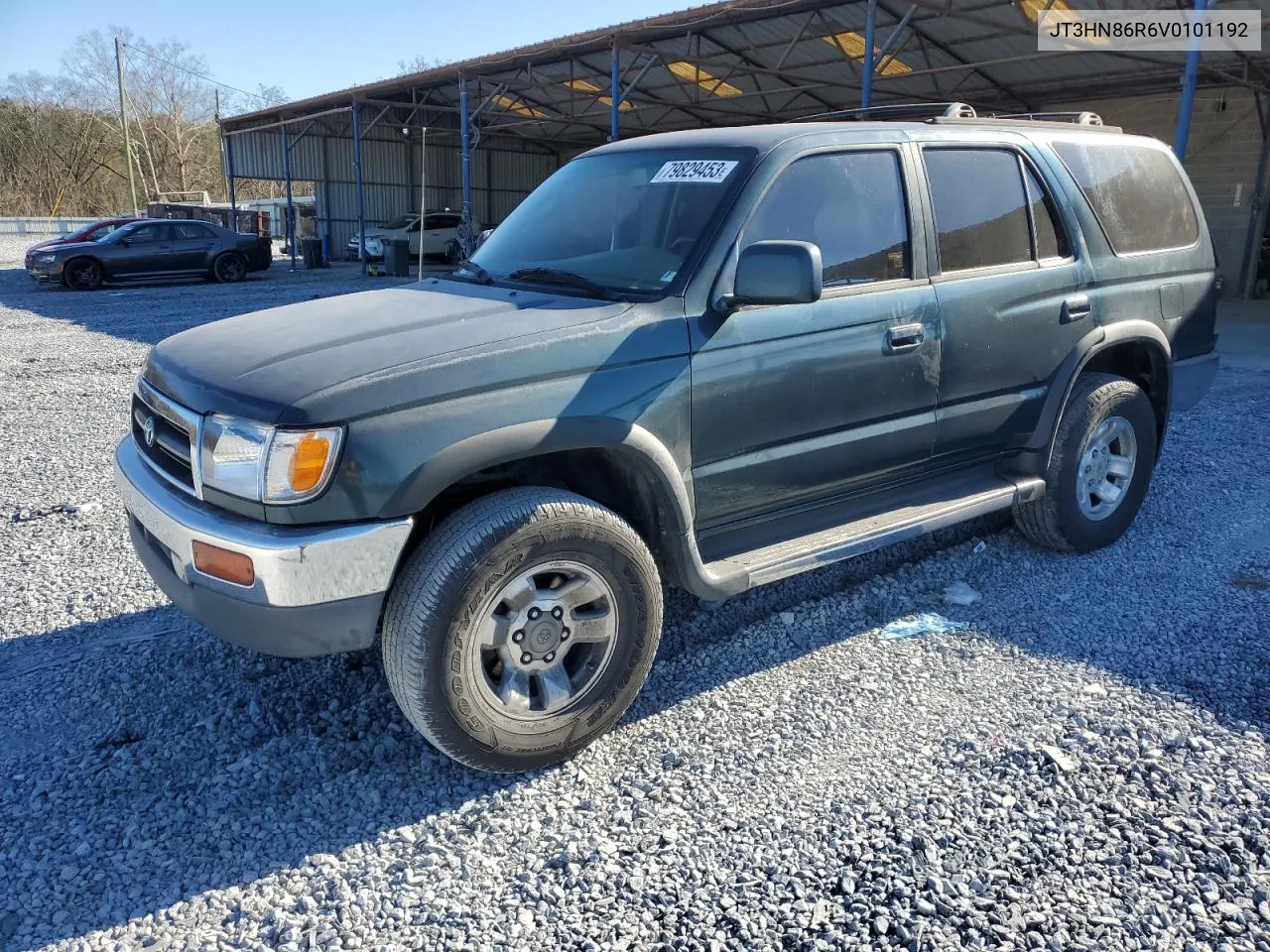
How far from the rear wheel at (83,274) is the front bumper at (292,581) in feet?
65.0

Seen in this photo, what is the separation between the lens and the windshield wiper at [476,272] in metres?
3.68

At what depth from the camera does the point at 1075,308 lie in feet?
13.7

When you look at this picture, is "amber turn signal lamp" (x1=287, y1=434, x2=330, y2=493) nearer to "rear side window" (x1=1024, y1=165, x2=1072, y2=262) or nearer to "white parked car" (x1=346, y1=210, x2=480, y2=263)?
"rear side window" (x1=1024, y1=165, x2=1072, y2=262)

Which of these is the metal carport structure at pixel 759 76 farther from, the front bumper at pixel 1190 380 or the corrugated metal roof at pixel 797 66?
the front bumper at pixel 1190 380

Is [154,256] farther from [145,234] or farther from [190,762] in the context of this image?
[190,762]

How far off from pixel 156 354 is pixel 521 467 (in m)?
1.35

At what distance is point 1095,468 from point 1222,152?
1745cm

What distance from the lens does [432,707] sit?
2.64 m

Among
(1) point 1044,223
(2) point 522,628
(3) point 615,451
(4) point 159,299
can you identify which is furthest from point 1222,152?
(4) point 159,299

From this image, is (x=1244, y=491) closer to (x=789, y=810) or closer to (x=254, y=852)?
(x=789, y=810)

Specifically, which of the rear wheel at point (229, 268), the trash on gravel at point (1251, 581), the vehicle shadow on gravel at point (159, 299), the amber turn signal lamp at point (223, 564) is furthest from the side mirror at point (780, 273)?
the rear wheel at point (229, 268)

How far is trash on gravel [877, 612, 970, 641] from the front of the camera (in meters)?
3.82

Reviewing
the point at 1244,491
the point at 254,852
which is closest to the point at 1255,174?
the point at 1244,491

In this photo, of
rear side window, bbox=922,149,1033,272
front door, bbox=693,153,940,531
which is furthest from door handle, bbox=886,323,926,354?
rear side window, bbox=922,149,1033,272
